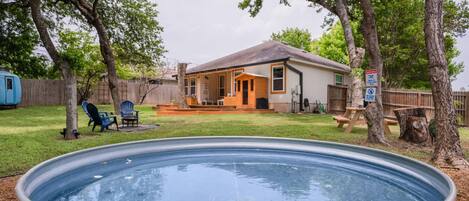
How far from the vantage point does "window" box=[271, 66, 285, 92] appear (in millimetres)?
17844

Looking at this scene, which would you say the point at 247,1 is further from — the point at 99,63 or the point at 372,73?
the point at 99,63

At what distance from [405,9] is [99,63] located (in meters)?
22.9

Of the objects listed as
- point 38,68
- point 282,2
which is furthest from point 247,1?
point 38,68

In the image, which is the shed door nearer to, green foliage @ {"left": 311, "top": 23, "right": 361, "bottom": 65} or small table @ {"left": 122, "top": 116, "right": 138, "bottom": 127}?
small table @ {"left": 122, "top": 116, "right": 138, "bottom": 127}

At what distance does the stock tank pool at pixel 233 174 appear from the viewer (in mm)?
4285

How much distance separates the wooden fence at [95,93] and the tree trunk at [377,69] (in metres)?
21.2

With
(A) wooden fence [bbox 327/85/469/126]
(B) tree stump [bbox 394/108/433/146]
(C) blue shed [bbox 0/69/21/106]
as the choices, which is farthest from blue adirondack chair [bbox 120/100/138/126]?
(C) blue shed [bbox 0/69/21/106]

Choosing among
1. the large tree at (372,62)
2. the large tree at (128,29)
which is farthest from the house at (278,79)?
the large tree at (372,62)

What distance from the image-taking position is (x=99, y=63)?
899 inches

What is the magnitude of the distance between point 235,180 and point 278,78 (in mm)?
13547

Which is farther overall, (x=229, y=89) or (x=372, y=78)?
(x=229, y=89)

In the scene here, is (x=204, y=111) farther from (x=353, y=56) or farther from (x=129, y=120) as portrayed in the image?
(x=353, y=56)

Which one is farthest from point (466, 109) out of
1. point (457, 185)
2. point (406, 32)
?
point (406, 32)

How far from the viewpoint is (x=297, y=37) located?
45.0 meters
